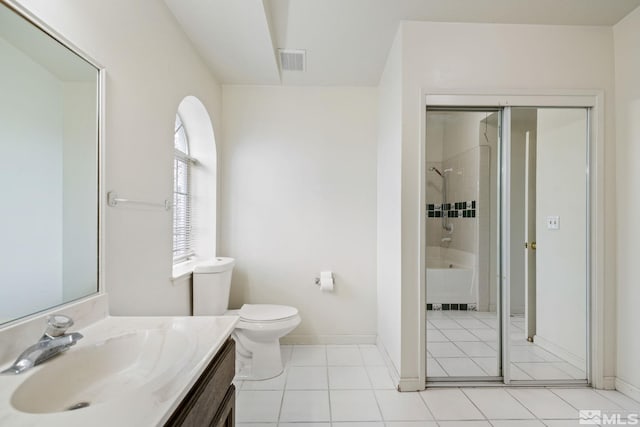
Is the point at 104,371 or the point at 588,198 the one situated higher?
the point at 588,198

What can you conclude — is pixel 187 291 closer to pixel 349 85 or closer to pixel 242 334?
pixel 242 334

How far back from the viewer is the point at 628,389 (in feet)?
6.29

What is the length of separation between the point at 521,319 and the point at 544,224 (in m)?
0.70

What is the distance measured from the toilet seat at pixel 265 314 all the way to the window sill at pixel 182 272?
0.49 metres

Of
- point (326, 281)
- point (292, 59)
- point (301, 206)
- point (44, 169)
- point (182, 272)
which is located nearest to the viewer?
point (44, 169)

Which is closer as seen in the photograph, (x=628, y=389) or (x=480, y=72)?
(x=628, y=389)

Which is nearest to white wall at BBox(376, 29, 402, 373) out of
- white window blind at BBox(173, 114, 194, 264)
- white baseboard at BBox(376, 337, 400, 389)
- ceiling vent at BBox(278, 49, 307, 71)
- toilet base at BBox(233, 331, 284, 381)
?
white baseboard at BBox(376, 337, 400, 389)

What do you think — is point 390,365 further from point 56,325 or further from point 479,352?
point 56,325

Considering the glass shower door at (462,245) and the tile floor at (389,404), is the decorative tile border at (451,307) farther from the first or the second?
the tile floor at (389,404)

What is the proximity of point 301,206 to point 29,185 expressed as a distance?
6.56 ft

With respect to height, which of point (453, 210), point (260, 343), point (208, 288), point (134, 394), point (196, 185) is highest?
point (196, 185)

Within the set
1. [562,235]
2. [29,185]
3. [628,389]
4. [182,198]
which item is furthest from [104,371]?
[628,389]

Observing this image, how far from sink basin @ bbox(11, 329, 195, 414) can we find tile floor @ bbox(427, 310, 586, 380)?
1697 mm

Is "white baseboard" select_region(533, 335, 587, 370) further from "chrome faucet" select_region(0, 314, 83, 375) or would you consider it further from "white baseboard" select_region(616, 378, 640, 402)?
"chrome faucet" select_region(0, 314, 83, 375)
